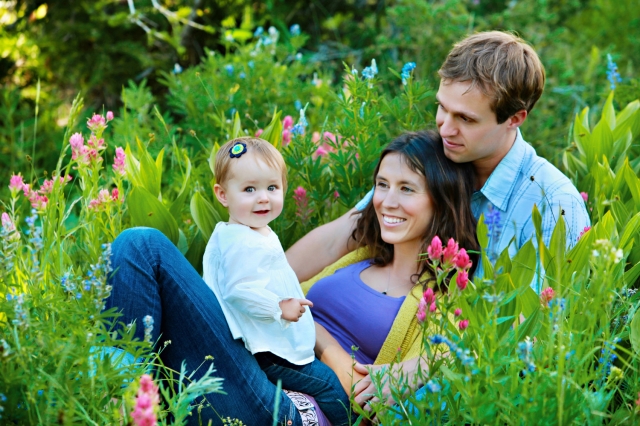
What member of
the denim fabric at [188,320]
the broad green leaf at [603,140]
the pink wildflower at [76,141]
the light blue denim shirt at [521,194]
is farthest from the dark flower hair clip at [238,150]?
the broad green leaf at [603,140]

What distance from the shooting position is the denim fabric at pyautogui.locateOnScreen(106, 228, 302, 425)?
2.22m

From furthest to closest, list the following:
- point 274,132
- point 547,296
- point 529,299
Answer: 1. point 274,132
2. point 529,299
3. point 547,296

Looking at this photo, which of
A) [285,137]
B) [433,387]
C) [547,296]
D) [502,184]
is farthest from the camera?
[285,137]

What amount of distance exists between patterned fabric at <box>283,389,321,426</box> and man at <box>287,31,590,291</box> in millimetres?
749

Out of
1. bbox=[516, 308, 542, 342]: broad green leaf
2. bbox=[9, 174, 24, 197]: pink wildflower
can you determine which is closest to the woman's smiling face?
bbox=[516, 308, 542, 342]: broad green leaf

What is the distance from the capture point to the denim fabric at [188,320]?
7.30 ft

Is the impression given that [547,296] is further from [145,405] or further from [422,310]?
[145,405]

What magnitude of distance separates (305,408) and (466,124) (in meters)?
1.15

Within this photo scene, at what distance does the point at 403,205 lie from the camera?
2.63 metres

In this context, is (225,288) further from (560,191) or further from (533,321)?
(560,191)

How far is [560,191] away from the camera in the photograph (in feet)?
8.59

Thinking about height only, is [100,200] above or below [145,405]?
above

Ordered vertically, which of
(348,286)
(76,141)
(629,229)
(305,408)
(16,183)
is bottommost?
(305,408)

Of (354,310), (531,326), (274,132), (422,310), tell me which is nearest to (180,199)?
(274,132)
